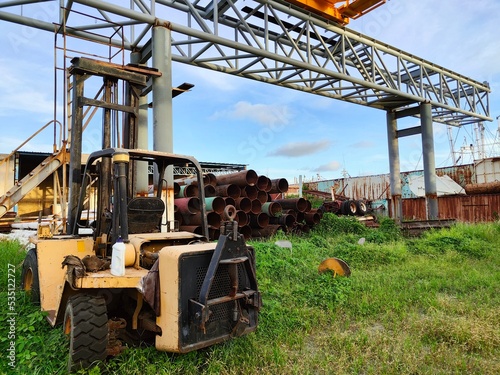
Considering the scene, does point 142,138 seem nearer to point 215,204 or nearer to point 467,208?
point 215,204

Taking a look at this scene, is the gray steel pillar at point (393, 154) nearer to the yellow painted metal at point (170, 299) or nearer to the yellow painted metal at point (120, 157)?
the yellow painted metal at point (120, 157)

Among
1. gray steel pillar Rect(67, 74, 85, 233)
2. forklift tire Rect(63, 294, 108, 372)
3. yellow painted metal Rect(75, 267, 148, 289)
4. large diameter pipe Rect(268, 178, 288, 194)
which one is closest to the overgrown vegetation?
forklift tire Rect(63, 294, 108, 372)

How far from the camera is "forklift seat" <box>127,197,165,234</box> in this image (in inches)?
158

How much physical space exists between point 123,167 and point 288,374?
98.9 inches

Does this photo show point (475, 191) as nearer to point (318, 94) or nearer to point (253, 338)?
point (318, 94)

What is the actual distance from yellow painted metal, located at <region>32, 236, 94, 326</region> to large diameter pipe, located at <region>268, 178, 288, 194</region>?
27.6ft

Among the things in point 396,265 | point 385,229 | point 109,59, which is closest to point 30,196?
point 109,59

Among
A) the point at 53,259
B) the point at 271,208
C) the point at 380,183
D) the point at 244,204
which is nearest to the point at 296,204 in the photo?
the point at 271,208

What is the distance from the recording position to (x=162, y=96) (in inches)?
320

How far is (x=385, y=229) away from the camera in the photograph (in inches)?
551

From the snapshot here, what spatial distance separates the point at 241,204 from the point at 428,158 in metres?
9.51

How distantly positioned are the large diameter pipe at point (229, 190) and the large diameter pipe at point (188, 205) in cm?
101

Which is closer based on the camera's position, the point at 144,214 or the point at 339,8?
the point at 144,214

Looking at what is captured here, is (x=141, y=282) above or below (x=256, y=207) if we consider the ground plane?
below
